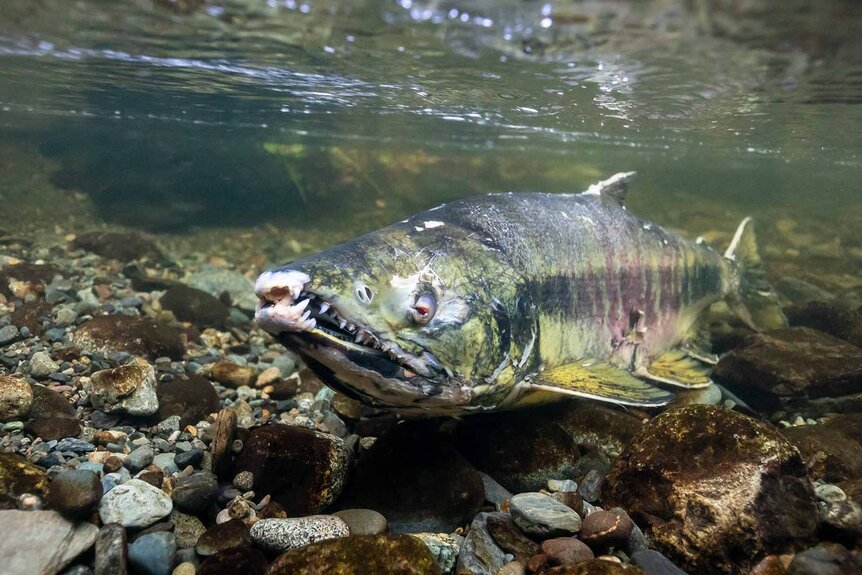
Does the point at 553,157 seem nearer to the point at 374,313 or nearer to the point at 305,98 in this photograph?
the point at 305,98

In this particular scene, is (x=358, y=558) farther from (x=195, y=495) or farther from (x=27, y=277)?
(x=27, y=277)

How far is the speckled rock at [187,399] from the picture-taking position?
14.5 feet

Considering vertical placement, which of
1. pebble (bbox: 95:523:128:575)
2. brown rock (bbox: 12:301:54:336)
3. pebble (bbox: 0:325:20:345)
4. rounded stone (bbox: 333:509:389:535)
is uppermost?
pebble (bbox: 95:523:128:575)

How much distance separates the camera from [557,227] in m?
4.95

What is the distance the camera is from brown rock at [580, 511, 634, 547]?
309 centimetres

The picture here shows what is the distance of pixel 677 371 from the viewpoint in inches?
217

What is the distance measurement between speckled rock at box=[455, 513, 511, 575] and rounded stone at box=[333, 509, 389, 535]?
52 centimetres

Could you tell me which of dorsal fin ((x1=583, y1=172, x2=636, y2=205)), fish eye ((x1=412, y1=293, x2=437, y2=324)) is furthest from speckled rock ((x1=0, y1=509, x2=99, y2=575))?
dorsal fin ((x1=583, y1=172, x2=636, y2=205))

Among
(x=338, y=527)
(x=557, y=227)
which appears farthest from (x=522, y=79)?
(x=338, y=527)

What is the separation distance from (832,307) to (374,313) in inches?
338

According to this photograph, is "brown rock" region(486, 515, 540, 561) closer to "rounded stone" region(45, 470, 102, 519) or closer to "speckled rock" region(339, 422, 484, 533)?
"speckled rock" region(339, 422, 484, 533)

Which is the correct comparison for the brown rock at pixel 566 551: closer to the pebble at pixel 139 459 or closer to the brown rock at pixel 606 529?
the brown rock at pixel 606 529

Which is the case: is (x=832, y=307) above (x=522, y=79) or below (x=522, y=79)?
below

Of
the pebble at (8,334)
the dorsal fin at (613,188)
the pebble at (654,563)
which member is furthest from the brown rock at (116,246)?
the pebble at (654,563)
